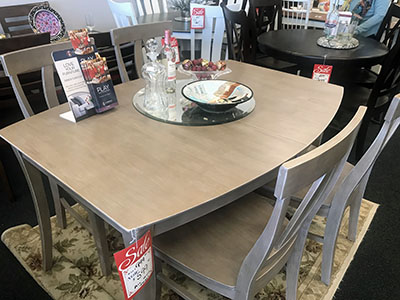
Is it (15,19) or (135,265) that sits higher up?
(15,19)

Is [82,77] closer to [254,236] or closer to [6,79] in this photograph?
[254,236]

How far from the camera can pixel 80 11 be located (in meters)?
3.63

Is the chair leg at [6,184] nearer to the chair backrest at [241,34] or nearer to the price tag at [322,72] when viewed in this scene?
the chair backrest at [241,34]

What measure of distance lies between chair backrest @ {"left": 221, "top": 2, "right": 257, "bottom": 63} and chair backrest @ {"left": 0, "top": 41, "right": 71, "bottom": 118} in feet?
4.32

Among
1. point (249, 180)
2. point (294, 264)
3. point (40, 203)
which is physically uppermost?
point (249, 180)

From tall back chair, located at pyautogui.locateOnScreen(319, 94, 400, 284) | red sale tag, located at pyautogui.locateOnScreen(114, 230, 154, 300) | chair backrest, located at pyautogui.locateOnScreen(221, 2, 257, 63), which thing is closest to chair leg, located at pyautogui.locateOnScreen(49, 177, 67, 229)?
red sale tag, located at pyautogui.locateOnScreen(114, 230, 154, 300)

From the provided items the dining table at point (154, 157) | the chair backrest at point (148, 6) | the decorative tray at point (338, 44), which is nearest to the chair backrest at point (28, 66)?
the dining table at point (154, 157)

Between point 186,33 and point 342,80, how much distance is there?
140cm

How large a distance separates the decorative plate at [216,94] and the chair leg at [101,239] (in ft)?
2.11

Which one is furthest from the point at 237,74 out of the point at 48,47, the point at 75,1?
the point at 75,1

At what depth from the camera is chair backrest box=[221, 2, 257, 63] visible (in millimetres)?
2322

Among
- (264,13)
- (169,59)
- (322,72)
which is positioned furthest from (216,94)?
(264,13)

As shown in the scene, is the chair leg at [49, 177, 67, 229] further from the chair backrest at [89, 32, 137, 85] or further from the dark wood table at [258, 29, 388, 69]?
the dark wood table at [258, 29, 388, 69]

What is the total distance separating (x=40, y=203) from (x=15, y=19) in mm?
2584
